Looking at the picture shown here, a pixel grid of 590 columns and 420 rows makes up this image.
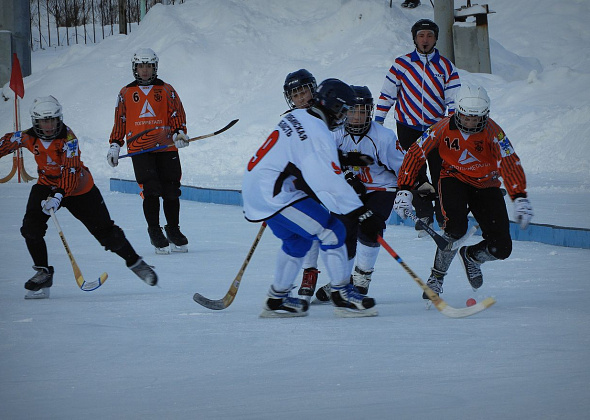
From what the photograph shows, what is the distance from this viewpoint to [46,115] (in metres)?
4.73

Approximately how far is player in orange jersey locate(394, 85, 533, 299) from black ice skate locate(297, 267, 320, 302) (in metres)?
0.55

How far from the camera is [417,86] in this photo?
6535mm

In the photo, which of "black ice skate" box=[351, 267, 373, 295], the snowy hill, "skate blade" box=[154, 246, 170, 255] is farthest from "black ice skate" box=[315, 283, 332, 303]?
"skate blade" box=[154, 246, 170, 255]

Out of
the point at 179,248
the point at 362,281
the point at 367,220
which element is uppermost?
the point at 367,220

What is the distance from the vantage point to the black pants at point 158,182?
660 centimetres

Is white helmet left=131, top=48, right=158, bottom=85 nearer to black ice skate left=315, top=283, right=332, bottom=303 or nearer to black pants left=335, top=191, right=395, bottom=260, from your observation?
black pants left=335, top=191, right=395, bottom=260

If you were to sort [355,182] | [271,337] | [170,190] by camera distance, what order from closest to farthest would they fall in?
[271,337] < [355,182] < [170,190]

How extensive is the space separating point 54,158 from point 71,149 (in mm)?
111

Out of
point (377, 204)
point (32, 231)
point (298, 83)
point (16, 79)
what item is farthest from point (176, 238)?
point (16, 79)

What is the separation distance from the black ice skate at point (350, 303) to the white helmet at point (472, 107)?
1.00 metres

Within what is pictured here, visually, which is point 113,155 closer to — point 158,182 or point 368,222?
point 158,182

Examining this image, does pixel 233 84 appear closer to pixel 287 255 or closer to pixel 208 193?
pixel 208 193

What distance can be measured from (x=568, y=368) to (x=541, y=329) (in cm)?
67

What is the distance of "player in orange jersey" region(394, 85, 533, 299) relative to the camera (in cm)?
430
